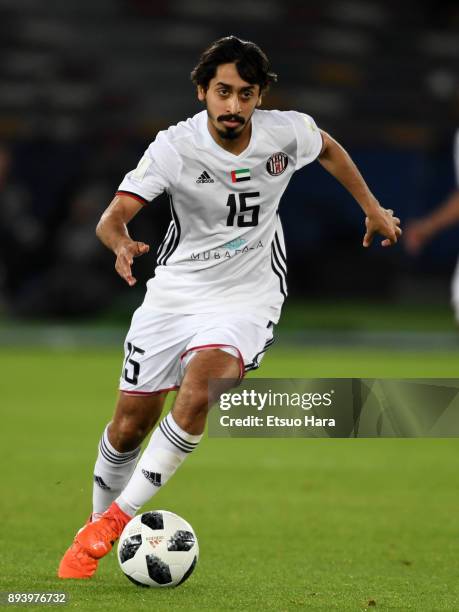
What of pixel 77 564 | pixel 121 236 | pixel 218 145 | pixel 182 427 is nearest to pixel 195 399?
pixel 182 427

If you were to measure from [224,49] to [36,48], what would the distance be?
2072 centimetres

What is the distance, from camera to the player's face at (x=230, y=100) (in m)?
5.54

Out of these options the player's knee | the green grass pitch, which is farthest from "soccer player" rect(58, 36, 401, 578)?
the green grass pitch

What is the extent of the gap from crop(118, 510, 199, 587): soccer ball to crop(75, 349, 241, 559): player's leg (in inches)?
3.2

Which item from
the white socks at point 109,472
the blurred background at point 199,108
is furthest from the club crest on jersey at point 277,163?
the blurred background at point 199,108

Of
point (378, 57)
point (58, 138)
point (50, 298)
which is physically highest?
point (378, 57)

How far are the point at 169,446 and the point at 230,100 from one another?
1.47 metres

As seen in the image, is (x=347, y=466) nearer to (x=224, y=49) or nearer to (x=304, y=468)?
(x=304, y=468)

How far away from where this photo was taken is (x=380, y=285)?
80.9ft

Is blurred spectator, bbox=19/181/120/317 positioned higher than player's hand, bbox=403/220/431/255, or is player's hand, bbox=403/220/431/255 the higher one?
player's hand, bbox=403/220/431/255

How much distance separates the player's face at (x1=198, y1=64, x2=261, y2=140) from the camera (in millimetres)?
5539

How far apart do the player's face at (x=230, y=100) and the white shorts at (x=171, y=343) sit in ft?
2.63

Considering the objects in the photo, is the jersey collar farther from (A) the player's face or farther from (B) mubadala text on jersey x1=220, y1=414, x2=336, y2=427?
(B) mubadala text on jersey x1=220, y1=414, x2=336, y2=427

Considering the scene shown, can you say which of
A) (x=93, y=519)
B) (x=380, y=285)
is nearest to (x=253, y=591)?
(x=93, y=519)
